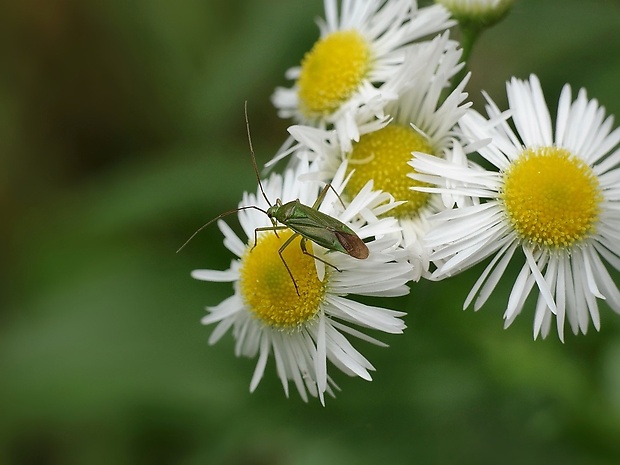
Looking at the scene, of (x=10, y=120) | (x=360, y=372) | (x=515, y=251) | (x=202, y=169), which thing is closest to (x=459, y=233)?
(x=515, y=251)

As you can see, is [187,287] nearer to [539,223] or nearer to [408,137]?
[408,137]

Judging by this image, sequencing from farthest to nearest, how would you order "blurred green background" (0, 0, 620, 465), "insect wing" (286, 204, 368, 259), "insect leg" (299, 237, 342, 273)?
1. "blurred green background" (0, 0, 620, 465)
2. "insect leg" (299, 237, 342, 273)
3. "insect wing" (286, 204, 368, 259)

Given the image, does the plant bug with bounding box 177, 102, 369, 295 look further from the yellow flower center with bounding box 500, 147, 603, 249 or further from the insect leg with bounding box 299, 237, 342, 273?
the yellow flower center with bounding box 500, 147, 603, 249

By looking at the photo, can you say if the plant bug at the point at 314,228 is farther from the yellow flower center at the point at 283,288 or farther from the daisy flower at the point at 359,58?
the daisy flower at the point at 359,58

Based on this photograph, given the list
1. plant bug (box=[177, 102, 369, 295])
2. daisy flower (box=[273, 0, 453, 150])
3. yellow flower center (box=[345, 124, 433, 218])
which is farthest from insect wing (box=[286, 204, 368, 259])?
daisy flower (box=[273, 0, 453, 150])

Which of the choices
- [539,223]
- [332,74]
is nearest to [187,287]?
[332,74]

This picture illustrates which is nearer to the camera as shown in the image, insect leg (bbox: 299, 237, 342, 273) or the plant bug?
the plant bug

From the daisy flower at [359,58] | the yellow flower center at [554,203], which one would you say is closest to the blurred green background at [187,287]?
the yellow flower center at [554,203]

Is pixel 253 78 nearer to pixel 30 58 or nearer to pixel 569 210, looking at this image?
pixel 30 58
